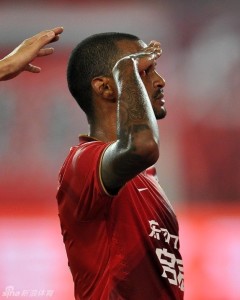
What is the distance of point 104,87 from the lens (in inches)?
46.7

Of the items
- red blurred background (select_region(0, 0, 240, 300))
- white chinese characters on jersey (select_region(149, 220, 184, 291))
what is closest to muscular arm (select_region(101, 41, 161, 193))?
white chinese characters on jersey (select_region(149, 220, 184, 291))

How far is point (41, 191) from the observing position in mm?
2566

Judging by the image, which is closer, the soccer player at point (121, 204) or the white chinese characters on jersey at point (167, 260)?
the soccer player at point (121, 204)

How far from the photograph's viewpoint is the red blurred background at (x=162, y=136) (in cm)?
230

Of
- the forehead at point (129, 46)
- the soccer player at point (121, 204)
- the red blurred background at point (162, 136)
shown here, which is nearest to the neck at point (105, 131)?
the soccer player at point (121, 204)

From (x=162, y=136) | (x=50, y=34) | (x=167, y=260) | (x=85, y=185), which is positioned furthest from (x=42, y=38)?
(x=162, y=136)

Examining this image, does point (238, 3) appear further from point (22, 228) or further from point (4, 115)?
point (22, 228)

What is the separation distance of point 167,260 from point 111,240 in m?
0.11

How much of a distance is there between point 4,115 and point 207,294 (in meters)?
1.13

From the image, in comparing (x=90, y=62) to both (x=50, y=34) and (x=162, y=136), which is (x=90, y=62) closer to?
(x=50, y=34)

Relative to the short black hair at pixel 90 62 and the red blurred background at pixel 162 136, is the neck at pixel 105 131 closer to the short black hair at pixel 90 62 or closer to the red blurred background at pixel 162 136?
the short black hair at pixel 90 62

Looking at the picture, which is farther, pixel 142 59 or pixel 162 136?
pixel 162 136

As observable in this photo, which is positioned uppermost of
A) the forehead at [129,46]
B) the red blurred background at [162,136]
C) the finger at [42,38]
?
the finger at [42,38]

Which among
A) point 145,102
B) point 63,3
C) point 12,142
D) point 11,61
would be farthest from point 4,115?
point 145,102
